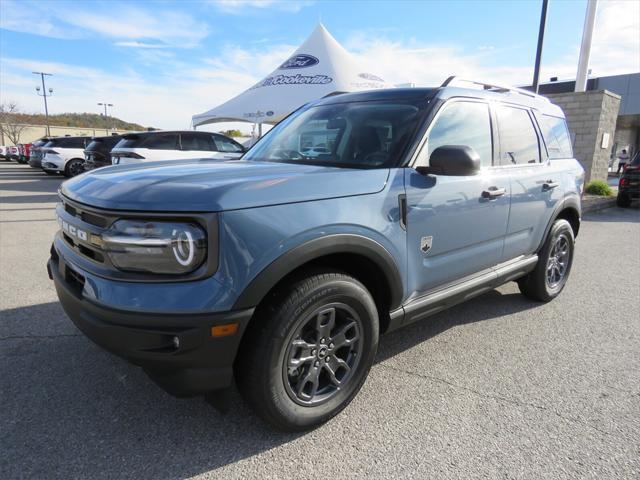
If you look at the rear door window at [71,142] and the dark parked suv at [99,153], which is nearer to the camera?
the dark parked suv at [99,153]

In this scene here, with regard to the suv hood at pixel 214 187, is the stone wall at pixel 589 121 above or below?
above

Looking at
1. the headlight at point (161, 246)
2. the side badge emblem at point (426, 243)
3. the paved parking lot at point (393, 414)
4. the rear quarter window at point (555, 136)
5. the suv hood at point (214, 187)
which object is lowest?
the paved parking lot at point (393, 414)

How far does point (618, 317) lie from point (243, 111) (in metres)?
15.1

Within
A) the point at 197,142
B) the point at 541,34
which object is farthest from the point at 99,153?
the point at 541,34

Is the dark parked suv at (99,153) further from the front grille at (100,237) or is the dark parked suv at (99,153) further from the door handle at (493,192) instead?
the door handle at (493,192)

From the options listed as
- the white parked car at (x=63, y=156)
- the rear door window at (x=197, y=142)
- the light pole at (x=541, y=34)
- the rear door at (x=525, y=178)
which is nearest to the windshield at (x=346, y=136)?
the rear door at (x=525, y=178)

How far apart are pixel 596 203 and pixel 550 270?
8.38m

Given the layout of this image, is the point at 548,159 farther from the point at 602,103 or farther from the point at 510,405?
the point at 602,103

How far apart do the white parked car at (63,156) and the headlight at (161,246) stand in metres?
16.7

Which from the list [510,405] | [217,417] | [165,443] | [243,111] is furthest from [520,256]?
[243,111]

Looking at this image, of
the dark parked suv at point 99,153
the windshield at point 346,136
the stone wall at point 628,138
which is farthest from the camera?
the stone wall at point 628,138

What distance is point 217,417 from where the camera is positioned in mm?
2402

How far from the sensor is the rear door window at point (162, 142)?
33.2 feet

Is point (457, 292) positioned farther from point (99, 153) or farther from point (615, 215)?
point (99, 153)
